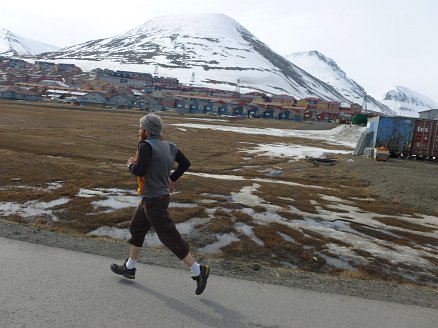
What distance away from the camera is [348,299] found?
4.87 meters

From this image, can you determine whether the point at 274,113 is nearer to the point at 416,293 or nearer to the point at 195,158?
the point at 195,158

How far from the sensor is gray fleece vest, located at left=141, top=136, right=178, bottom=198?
4.65 meters

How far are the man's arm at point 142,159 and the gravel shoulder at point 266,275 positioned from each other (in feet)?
5.03

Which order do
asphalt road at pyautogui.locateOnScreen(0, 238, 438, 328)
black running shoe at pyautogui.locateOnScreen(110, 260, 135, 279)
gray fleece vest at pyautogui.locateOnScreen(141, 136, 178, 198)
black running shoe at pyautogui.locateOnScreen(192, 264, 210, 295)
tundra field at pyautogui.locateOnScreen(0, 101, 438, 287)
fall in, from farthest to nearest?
tundra field at pyautogui.locateOnScreen(0, 101, 438, 287), black running shoe at pyautogui.locateOnScreen(110, 260, 135, 279), gray fleece vest at pyautogui.locateOnScreen(141, 136, 178, 198), black running shoe at pyautogui.locateOnScreen(192, 264, 210, 295), asphalt road at pyautogui.locateOnScreen(0, 238, 438, 328)

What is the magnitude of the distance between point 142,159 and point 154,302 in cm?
150

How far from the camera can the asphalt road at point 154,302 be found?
388 cm

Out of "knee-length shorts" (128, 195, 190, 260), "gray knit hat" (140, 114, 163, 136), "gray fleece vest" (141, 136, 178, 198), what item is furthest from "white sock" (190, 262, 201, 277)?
"gray knit hat" (140, 114, 163, 136)

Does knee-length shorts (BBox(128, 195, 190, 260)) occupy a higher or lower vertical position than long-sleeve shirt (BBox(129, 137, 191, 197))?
lower

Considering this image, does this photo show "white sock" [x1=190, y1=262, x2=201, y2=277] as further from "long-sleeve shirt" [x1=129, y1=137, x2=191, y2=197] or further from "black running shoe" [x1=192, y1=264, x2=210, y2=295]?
"long-sleeve shirt" [x1=129, y1=137, x2=191, y2=197]

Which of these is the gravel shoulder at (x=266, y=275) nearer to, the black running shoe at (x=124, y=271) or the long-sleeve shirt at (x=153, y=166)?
the black running shoe at (x=124, y=271)

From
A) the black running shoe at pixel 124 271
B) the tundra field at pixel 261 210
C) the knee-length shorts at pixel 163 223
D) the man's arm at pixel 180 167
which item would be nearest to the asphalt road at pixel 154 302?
the black running shoe at pixel 124 271

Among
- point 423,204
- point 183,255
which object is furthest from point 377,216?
point 183,255

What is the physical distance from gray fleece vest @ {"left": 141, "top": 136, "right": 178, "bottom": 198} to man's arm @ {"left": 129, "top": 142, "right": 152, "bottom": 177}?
56 millimetres

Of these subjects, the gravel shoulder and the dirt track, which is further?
the dirt track
